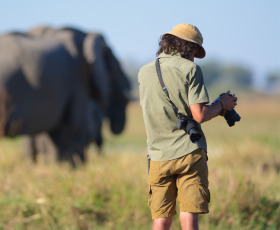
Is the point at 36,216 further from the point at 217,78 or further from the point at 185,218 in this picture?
the point at 217,78

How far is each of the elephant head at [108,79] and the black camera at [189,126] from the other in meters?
4.84

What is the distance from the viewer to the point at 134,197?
4.66m

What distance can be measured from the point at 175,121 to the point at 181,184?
1.48ft

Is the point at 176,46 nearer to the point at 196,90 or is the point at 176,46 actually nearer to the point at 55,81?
the point at 196,90

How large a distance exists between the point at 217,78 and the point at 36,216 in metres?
97.2

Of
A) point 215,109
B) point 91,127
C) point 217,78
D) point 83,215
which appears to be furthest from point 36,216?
point 217,78

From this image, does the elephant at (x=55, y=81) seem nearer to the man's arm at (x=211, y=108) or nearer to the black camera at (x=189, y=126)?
the black camera at (x=189, y=126)

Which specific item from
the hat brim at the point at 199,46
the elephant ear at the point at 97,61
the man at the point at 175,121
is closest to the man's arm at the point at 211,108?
the man at the point at 175,121

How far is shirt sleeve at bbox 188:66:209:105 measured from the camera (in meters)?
2.68

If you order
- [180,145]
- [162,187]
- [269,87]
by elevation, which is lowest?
[269,87]

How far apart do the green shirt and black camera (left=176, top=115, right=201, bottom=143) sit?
2.3 inches

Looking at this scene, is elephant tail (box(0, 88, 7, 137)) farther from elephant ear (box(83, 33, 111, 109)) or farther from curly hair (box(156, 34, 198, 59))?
curly hair (box(156, 34, 198, 59))

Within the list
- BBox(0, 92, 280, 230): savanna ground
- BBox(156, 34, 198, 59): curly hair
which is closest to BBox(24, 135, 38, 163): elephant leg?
BBox(0, 92, 280, 230): savanna ground

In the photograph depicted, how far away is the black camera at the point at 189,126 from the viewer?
106 inches
